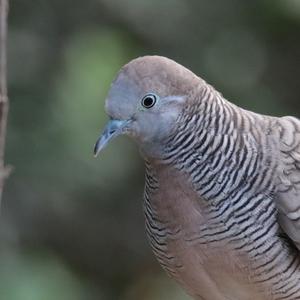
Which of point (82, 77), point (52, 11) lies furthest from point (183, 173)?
point (52, 11)

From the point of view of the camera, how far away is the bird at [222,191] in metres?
1.93

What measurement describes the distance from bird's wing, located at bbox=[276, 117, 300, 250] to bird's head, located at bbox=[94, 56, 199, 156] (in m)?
0.27

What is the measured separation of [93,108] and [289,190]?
128 cm

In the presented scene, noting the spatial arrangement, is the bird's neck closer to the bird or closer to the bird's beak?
the bird

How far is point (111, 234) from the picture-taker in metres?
4.05

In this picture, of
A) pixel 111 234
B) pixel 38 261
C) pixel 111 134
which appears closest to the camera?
pixel 111 134

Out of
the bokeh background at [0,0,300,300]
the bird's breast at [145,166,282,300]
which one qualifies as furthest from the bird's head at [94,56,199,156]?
the bokeh background at [0,0,300,300]

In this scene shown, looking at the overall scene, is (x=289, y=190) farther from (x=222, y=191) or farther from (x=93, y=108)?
(x=93, y=108)

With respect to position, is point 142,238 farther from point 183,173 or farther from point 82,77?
point 183,173

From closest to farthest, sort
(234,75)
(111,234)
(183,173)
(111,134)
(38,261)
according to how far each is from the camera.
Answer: (111,134)
(183,173)
(38,261)
(234,75)
(111,234)

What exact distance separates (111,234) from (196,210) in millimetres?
2081

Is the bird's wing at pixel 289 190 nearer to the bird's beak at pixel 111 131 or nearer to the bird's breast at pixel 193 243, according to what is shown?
the bird's breast at pixel 193 243

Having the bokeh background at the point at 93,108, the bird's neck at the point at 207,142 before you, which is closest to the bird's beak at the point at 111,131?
the bird's neck at the point at 207,142

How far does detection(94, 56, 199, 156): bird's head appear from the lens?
1.80 m
